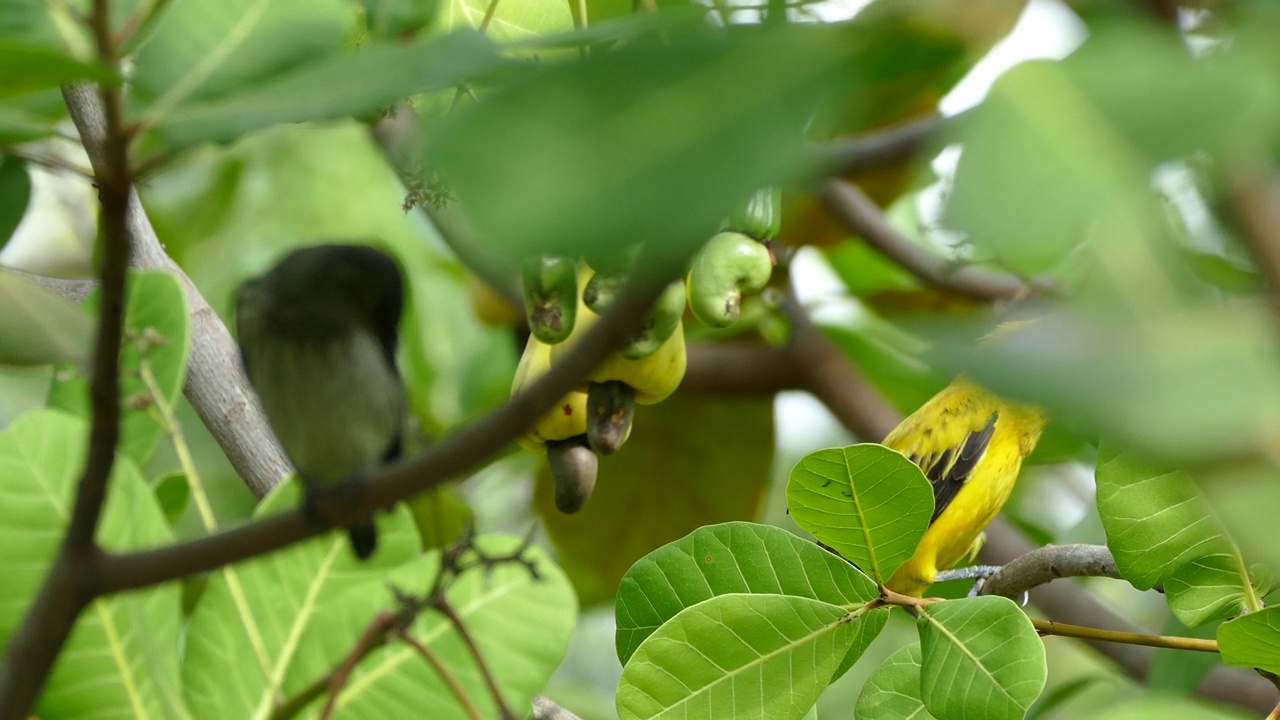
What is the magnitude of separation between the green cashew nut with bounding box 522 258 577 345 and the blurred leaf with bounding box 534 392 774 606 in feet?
2.96

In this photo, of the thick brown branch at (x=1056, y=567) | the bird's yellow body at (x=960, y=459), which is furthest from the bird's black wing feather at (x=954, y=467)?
the thick brown branch at (x=1056, y=567)

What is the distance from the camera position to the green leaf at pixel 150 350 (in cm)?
70

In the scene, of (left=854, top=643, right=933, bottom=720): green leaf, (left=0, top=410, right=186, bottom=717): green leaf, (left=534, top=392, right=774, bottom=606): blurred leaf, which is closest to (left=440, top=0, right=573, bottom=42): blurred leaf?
(left=0, top=410, right=186, bottom=717): green leaf


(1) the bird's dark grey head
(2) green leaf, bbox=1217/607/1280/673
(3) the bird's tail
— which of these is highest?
(1) the bird's dark grey head

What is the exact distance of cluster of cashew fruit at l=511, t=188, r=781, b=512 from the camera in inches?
29.2

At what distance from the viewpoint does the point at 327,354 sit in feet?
2.34

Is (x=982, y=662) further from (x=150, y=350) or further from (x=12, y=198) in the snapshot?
(x=12, y=198)

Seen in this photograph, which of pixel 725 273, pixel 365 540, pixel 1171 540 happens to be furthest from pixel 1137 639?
pixel 365 540

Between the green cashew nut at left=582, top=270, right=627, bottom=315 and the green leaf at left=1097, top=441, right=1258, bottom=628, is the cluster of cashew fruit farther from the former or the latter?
the green leaf at left=1097, top=441, right=1258, bottom=628

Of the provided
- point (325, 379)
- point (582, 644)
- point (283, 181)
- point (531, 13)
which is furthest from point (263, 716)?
point (582, 644)

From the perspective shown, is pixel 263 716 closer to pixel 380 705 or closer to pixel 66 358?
pixel 380 705

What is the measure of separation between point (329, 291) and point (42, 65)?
0.33m

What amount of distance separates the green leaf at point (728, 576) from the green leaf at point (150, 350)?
1.03 feet

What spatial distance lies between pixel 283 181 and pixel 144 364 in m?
1.72
